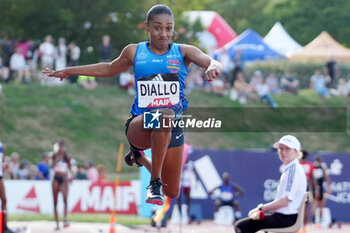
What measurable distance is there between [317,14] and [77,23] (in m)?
25.1

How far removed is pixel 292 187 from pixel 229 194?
27.8 feet

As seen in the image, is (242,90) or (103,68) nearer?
(103,68)

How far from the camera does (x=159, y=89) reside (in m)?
7.29

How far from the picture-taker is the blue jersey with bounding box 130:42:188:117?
7.30m

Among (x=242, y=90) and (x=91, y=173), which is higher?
(x=242, y=90)

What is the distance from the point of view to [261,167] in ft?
60.6

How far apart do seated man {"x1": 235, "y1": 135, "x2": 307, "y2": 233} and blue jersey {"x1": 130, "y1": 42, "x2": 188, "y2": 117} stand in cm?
225

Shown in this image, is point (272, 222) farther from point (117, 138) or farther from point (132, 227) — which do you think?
point (117, 138)

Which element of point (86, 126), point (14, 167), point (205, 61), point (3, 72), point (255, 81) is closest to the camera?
point (205, 61)

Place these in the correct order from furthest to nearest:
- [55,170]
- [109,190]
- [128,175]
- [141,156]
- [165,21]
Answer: [128,175], [109,190], [55,170], [141,156], [165,21]

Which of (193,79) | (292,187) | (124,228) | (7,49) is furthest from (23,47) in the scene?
(292,187)

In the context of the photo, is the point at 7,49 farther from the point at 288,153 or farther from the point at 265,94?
the point at 288,153

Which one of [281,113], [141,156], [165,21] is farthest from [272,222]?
[281,113]

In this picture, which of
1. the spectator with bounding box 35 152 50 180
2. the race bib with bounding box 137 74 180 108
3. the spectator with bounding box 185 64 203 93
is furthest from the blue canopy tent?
the race bib with bounding box 137 74 180 108
